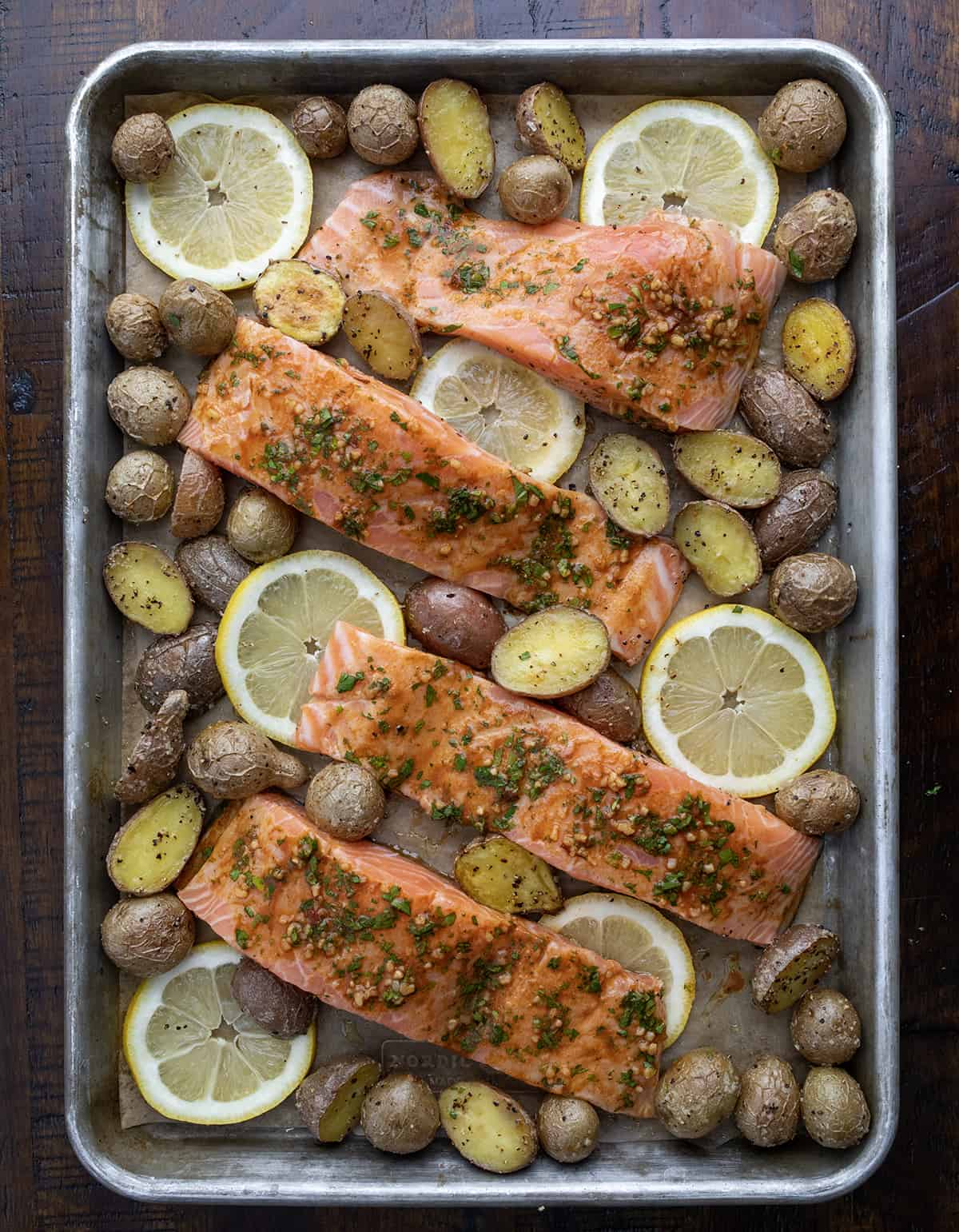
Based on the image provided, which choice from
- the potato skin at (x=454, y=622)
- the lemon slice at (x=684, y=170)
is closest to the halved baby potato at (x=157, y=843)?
the potato skin at (x=454, y=622)

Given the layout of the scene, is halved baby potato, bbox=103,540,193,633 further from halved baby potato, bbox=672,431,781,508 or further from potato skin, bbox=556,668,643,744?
halved baby potato, bbox=672,431,781,508

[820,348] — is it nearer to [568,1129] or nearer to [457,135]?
[457,135]

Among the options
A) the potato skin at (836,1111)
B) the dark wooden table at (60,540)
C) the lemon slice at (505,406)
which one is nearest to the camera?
the potato skin at (836,1111)

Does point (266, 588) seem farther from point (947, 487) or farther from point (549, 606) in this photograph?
point (947, 487)

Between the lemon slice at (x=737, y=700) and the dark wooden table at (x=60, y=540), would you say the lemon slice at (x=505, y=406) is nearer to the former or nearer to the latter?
the lemon slice at (x=737, y=700)

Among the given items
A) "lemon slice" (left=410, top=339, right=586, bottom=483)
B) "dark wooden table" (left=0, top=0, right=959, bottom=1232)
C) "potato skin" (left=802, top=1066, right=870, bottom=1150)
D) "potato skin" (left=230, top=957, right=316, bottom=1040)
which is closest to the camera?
"potato skin" (left=802, top=1066, right=870, bottom=1150)

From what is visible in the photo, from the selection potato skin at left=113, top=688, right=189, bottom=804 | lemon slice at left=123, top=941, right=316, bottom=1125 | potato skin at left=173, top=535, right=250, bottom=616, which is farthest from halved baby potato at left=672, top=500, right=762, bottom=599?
lemon slice at left=123, top=941, right=316, bottom=1125

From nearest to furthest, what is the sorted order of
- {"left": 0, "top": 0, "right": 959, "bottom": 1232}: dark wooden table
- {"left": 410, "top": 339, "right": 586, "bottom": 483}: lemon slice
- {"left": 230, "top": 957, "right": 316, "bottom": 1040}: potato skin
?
{"left": 230, "top": 957, "right": 316, "bottom": 1040}: potato skin, {"left": 410, "top": 339, "right": 586, "bottom": 483}: lemon slice, {"left": 0, "top": 0, "right": 959, "bottom": 1232}: dark wooden table
